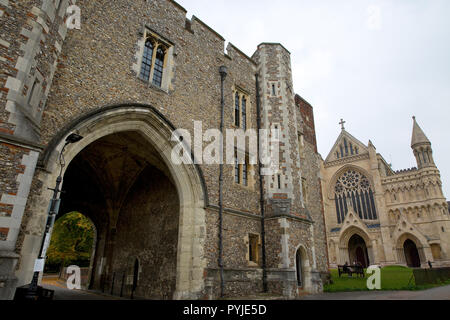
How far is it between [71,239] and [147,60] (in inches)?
795

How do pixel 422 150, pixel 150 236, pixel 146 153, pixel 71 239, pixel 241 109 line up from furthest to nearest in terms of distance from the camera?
pixel 422 150
pixel 71 239
pixel 241 109
pixel 150 236
pixel 146 153

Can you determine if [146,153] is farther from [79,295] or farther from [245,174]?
[79,295]

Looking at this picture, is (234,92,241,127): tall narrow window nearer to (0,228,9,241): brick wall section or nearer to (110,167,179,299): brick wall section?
(110,167,179,299): brick wall section

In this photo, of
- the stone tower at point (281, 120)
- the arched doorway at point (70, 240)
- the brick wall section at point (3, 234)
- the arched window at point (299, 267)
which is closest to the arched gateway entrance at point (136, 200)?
the brick wall section at point (3, 234)

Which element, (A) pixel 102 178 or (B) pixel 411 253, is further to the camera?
(B) pixel 411 253

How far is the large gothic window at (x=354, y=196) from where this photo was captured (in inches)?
1559

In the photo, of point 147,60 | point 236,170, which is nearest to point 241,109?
point 236,170

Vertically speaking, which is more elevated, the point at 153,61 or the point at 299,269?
the point at 153,61

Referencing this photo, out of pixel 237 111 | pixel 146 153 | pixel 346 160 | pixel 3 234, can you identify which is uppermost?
pixel 346 160

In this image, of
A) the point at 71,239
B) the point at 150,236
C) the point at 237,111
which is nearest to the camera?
the point at 150,236

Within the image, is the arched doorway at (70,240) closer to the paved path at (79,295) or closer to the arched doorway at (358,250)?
the paved path at (79,295)

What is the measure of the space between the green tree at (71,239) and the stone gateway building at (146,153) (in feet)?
31.6

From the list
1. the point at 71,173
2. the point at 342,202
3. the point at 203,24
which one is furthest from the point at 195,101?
the point at 342,202

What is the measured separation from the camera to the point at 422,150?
37.8 m
